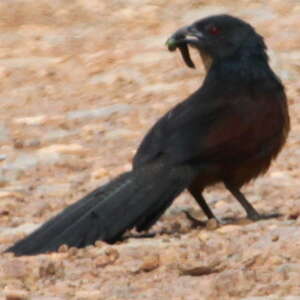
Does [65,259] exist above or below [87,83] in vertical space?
above

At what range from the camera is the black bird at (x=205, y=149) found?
6555 millimetres

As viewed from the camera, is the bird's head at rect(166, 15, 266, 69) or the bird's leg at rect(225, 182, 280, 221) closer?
the bird's leg at rect(225, 182, 280, 221)

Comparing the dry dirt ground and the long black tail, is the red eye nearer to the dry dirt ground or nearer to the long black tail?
the dry dirt ground

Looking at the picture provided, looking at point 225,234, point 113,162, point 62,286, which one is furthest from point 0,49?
point 62,286

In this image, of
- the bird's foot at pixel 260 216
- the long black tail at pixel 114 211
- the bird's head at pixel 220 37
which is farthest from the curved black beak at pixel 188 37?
the bird's foot at pixel 260 216

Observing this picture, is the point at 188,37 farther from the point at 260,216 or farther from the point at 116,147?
the point at 116,147

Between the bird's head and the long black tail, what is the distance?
890mm

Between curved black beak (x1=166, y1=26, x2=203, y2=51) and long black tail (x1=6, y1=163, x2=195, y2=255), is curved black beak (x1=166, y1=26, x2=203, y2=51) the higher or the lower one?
the higher one

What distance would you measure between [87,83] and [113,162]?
218 centimetres

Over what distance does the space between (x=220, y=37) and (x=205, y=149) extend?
0.90 m

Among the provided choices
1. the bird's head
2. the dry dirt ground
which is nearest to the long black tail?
the dry dirt ground

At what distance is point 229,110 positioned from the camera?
7.01 m

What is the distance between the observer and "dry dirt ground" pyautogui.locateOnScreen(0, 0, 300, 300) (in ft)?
18.2

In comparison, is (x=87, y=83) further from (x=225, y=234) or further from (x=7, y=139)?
(x=225, y=234)
